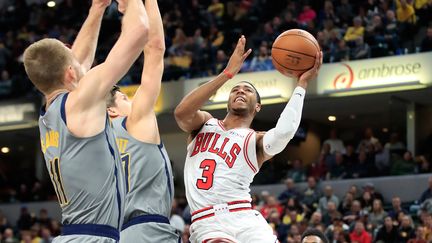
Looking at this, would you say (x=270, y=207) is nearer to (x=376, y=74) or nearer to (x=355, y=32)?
(x=376, y=74)

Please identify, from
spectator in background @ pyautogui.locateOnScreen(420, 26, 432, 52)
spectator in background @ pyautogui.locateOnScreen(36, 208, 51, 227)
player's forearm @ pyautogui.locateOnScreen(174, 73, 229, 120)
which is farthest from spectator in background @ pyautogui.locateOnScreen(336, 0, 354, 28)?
player's forearm @ pyautogui.locateOnScreen(174, 73, 229, 120)

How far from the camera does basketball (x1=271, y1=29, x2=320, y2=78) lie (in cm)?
860

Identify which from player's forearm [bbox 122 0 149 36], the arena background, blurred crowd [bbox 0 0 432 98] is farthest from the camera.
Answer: blurred crowd [bbox 0 0 432 98]

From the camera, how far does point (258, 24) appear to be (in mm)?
28203

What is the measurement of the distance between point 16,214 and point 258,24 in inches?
382

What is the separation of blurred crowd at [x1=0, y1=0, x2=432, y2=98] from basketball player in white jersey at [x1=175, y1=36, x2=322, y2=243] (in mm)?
15564

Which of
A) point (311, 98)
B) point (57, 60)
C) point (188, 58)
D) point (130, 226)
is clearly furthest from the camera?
point (188, 58)

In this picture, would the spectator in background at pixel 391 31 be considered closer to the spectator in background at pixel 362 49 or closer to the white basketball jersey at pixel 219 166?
the spectator in background at pixel 362 49

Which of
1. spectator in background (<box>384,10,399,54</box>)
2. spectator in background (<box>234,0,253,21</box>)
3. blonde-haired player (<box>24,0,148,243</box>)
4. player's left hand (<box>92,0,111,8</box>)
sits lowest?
blonde-haired player (<box>24,0,148,243</box>)

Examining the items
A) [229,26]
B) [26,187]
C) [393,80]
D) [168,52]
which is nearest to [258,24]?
[229,26]

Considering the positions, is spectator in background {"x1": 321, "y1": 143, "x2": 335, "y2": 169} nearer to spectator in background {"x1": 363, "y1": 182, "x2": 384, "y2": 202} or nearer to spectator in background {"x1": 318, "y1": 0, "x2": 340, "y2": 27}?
spectator in background {"x1": 363, "y1": 182, "x2": 384, "y2": 202}

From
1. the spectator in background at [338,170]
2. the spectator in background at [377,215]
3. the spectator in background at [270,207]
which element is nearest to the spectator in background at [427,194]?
the spectator in background at [377,215]

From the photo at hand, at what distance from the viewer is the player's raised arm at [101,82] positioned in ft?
17.7

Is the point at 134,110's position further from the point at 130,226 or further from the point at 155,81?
the point at 130,226
